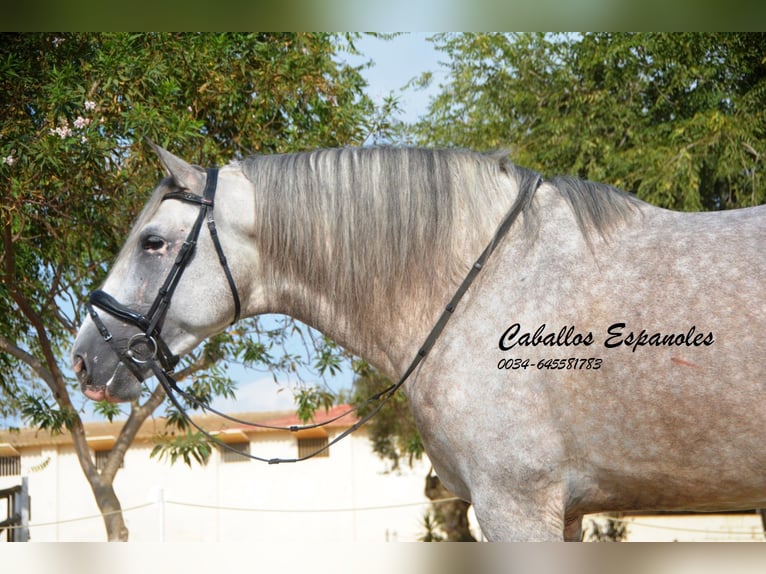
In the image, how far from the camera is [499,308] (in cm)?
187

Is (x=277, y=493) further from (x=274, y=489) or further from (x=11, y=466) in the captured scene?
(x=11, y=466)

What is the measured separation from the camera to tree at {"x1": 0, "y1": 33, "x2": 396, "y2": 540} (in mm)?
3891

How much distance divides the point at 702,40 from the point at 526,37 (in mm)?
1573

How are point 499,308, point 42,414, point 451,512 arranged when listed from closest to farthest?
point 499,308
point 42,414
point 451,512

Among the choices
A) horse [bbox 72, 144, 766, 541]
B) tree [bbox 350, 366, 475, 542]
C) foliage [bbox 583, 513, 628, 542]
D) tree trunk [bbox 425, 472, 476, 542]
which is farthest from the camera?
tree trunk [bbox 425, 472, 476, 542]

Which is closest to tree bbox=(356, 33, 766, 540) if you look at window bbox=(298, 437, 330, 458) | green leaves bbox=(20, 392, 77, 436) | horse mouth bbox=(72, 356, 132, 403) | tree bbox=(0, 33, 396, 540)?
tree bbox=(0, 33, 396, 540)

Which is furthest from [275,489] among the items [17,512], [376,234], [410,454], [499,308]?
[499,308]

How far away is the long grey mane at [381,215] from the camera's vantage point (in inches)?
78.2

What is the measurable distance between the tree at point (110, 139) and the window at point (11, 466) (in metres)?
1.17

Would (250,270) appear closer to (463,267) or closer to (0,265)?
(463,267)

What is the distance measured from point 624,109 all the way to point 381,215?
15.0 feet

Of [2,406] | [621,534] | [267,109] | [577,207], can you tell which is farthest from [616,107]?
[2,406]

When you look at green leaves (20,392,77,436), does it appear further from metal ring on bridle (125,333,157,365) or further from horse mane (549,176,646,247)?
horse mane (549,176,646,247)

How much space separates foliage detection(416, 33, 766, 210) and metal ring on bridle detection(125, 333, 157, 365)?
3.90 m
